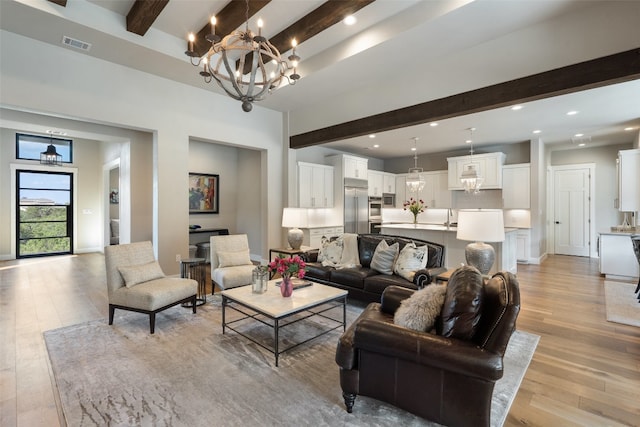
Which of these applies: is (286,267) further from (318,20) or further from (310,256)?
(318,20)

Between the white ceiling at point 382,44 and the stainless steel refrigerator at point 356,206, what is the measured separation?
242 cm

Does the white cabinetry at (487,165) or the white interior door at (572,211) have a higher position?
the white cabinetry at (487,165)

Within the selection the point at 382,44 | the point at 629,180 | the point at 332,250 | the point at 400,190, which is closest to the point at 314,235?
the point at 332,250

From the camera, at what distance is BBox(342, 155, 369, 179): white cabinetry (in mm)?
7500

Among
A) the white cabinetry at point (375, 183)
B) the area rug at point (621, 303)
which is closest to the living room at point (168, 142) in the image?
the area rug at point (621, 303)

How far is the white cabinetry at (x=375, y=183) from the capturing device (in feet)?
27.5

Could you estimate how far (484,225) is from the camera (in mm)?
2869

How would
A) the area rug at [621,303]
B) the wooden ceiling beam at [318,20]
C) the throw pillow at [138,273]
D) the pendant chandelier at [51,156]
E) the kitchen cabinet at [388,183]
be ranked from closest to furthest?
1. the wooden ceiling beam at [318,20]
2. the throw pillow at [138,273]
3. the area rug at [621,303]
4. the pendant chandelier at [51,156]
5. the kitchen cabinet at [388,183]

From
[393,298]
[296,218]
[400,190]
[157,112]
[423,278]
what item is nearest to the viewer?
[393,298]

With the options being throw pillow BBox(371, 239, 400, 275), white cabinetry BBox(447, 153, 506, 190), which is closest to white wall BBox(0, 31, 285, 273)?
throw pillow BBox(371, 239, 400, 275)

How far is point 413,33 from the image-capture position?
3.31 m

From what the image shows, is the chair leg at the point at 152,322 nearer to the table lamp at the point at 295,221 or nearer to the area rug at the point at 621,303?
the table lamp at the point at 295,221

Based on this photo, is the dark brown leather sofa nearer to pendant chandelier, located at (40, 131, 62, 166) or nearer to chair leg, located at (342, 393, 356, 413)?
chair leg, located at (342, 393, 356, 413)

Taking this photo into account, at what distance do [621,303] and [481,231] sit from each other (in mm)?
2796
